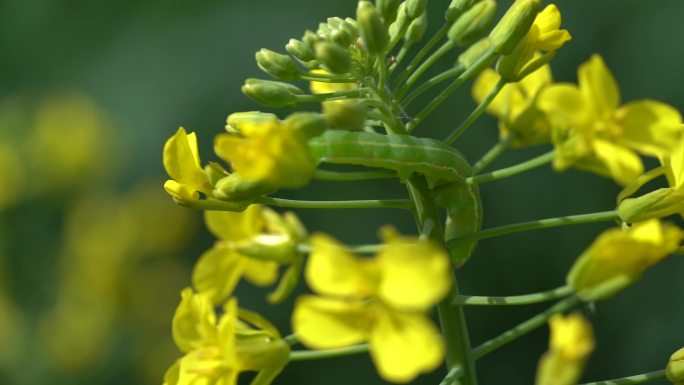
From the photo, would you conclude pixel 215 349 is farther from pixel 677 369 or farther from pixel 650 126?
pixel 650 126

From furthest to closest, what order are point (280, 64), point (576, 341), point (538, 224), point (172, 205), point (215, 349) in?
A: point (172, 205), point (280, 64), point (538, 224), point (215, 349), point (576, 341)

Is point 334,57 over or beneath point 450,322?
over

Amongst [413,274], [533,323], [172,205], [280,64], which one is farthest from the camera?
[172,205]

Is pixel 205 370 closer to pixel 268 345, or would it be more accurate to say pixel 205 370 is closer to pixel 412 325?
pixel 268 345

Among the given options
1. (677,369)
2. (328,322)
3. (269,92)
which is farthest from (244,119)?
(677,369)

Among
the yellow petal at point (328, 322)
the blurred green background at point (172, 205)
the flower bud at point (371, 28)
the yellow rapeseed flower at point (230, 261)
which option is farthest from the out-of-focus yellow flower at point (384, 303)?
the blurred green background at point (172, 205)

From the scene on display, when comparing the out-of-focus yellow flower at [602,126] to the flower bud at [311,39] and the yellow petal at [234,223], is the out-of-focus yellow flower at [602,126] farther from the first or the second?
the yellow petal at [234,223]

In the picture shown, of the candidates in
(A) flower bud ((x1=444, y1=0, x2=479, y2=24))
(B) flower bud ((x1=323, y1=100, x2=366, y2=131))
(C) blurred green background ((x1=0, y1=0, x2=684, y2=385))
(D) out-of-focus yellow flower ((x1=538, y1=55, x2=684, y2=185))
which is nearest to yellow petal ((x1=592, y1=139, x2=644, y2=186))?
(D) out-of-focus yellow flower ((x1=538, y1=55, x2=684, y2=185))
